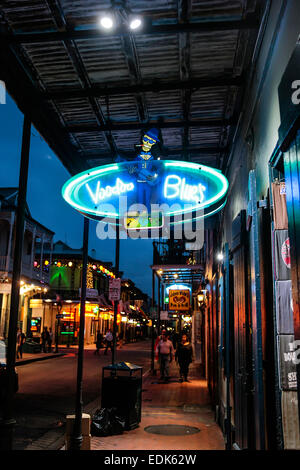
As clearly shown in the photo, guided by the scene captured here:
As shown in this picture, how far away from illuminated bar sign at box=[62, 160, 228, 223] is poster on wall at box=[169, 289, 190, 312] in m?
16.2

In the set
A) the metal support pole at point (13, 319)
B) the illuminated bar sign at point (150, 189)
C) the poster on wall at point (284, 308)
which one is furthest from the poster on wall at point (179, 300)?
the poster on wall at point (284, 308)

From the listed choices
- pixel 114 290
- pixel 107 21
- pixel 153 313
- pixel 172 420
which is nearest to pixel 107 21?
pixel 107 21

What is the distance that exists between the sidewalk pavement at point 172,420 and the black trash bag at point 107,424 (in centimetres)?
16

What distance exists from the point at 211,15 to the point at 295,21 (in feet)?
5.17

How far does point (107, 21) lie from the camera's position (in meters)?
4.30

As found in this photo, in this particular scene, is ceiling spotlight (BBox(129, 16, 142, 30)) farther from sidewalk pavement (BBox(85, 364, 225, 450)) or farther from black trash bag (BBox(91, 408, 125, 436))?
black trash bag (BBox(91, 408, 125, 436))

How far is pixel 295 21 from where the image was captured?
3031mm

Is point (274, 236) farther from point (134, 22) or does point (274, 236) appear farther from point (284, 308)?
point (134, 22)

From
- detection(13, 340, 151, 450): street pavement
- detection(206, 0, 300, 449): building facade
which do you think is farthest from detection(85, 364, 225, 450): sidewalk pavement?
detection(206, 0, 300, 449): building facade

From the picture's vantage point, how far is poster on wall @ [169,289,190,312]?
2133 centimetres

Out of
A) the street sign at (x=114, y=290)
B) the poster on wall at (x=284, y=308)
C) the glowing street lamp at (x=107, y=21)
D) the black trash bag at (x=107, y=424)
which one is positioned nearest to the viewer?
the poster on wall at (x=284, y=308)

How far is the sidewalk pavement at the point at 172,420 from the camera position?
23.2ft

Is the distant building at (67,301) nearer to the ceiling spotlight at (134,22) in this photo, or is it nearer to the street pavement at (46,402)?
the street pavement at (46,402)
